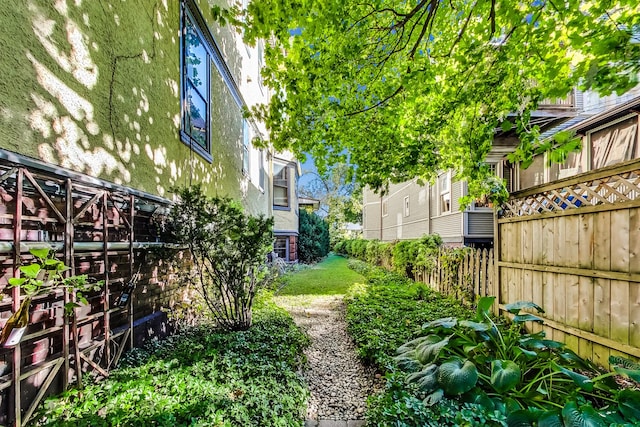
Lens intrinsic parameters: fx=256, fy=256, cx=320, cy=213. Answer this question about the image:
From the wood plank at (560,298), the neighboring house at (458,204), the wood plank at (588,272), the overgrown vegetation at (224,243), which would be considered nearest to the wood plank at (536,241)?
the wood plank at (588,272)

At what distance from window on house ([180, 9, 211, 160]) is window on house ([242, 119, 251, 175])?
3002 mm

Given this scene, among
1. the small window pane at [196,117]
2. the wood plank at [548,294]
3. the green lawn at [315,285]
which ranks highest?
the small window pane at [196,117]

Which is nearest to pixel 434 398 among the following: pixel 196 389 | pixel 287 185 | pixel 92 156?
pixel 196 389

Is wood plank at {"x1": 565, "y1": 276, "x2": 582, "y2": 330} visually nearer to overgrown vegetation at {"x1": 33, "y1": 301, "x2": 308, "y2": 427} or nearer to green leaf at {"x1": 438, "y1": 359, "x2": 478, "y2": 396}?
green leaf at {"x1": 438, "y1": 359, "x2": 478, "y2": 396}

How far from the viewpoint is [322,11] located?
385 cm

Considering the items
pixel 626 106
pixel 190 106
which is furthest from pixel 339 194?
pixel 190 106

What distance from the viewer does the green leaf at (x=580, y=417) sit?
185 cm

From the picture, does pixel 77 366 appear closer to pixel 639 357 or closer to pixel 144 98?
pixel 144 98

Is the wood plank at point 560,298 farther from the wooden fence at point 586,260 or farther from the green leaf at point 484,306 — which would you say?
the green leaf at point 484,306

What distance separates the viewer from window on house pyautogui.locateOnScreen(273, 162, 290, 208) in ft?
48.4

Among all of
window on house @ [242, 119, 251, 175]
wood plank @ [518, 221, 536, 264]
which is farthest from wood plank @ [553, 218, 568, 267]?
window on house @ [242, 119, 251, 175]

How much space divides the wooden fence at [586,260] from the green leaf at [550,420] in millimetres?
1875

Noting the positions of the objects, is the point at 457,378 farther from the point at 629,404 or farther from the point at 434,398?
the point at 629,404

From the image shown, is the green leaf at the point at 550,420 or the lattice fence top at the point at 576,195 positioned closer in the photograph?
the green leaf at the point at 550,420
